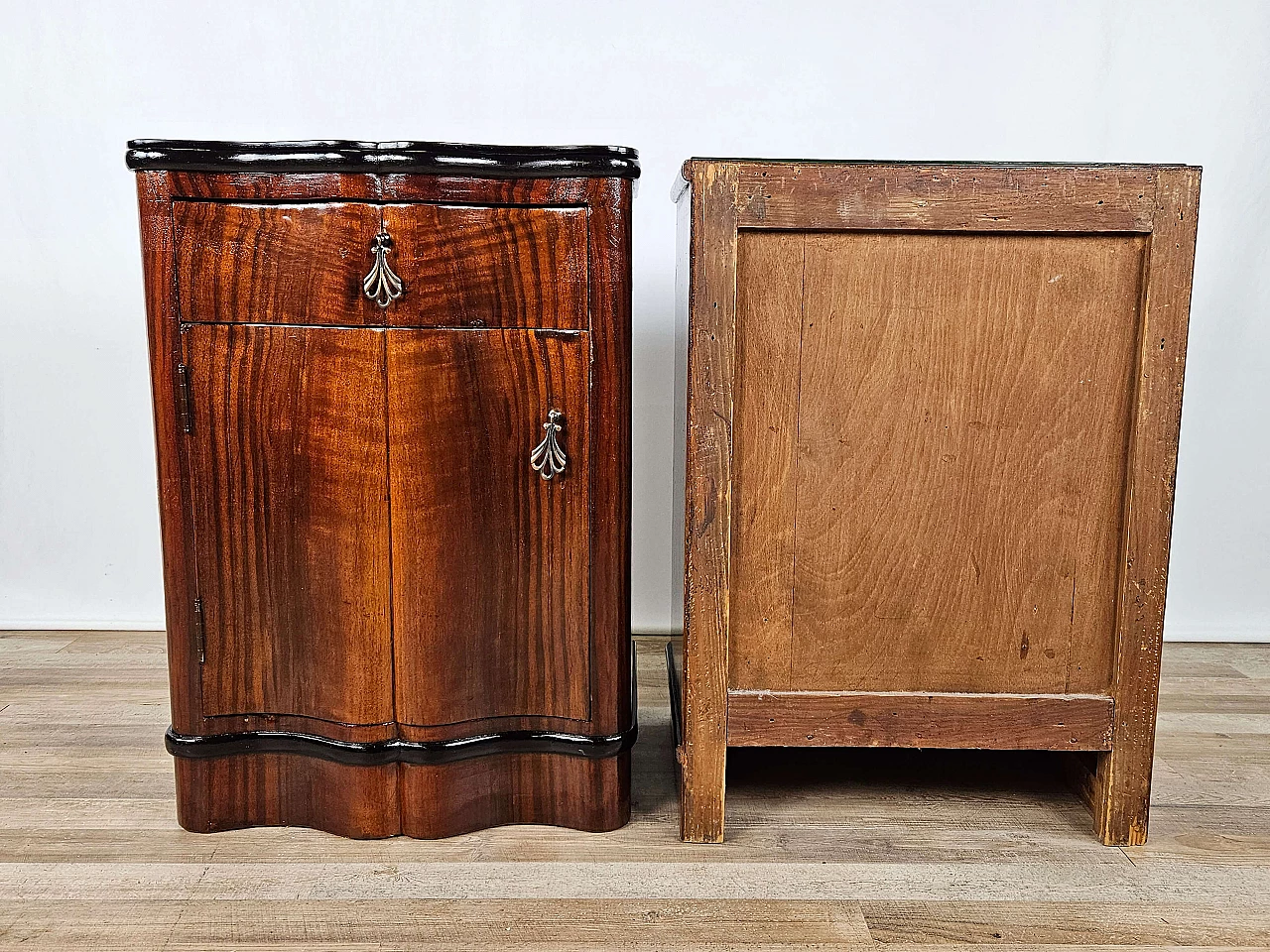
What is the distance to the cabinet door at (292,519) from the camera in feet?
4.09

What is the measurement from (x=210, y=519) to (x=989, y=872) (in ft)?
3.50

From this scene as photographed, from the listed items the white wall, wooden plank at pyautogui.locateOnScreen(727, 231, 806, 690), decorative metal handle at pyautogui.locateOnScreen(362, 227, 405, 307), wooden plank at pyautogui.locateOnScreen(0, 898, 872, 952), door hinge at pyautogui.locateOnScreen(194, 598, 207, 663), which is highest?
the white wall

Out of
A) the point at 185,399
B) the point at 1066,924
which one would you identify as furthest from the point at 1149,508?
the point at 185,399

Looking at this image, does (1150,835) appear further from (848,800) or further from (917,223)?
(917,223)

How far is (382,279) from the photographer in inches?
47.7

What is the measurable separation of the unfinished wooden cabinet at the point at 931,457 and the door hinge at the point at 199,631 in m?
0.62

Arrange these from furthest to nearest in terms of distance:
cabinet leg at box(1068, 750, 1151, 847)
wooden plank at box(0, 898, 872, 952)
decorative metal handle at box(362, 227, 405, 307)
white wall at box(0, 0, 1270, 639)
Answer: white wall at box(0, 0, 1270, 639) → cabinet leg at box(1068, 750, 1151, 847) → decorative metal handle at box(362, 227, 405, 307) → wooden plank at box(0, 898, 872, 952)

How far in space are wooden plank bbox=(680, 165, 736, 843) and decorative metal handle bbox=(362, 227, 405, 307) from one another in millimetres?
357

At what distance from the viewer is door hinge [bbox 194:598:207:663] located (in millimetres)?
1304

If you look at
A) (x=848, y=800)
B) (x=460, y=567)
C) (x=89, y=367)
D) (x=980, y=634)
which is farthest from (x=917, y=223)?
(x=89, y=367)

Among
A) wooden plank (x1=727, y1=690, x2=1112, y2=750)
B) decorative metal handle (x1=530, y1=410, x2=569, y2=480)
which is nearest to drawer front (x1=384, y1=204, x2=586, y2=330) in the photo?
decorative metal handle (x1=530, y1=410, x2=569, y2=480)

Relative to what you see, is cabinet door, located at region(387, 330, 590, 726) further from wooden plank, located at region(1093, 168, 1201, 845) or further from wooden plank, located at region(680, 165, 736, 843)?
wooden plank, located at region(1093, 168, 1201, 845)

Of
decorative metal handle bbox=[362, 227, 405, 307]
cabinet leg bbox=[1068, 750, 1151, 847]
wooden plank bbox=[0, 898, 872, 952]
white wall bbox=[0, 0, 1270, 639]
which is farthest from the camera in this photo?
white wall bbox=[0, 0, 1270, 639]

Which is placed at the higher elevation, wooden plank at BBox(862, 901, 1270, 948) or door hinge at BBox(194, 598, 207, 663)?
door hinge at BBox(194, 598, 207, 663)
